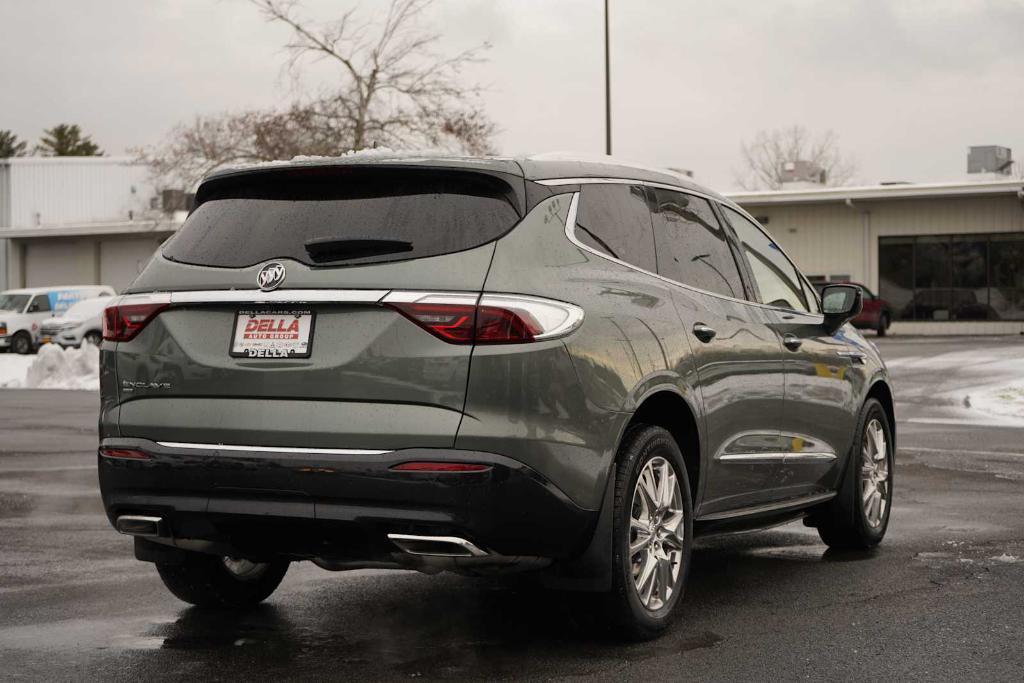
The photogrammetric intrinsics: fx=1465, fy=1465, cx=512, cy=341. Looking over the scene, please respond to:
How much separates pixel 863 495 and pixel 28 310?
37.4 m

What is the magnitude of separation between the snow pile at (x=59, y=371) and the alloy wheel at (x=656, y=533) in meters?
22.1

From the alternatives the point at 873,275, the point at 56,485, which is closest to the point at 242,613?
the point at 56,485

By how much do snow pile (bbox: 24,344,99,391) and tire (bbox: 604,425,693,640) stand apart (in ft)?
72.6

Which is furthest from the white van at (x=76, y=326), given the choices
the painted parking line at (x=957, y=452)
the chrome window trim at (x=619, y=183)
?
the chrome window trim at (x=619, y=183)

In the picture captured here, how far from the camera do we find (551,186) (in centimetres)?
520

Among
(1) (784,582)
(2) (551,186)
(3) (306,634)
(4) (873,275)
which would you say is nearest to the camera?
(2) (551,186)

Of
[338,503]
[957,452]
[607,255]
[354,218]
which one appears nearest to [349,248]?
[354,218]

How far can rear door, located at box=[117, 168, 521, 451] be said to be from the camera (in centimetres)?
471

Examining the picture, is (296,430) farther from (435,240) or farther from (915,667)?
(915,667)

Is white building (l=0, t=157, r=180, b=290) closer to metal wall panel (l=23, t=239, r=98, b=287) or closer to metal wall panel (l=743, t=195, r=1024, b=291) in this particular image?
metal wall panel (l=23, t=239, r=98, b=287)

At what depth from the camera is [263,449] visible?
4797mm

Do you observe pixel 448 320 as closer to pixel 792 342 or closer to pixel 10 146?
pixel 792 342

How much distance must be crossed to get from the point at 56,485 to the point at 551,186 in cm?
672

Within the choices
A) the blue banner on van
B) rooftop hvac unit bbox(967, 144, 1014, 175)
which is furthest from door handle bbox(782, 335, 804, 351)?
rooftop hvac unit bbox(967, 144, 1014, 175)
